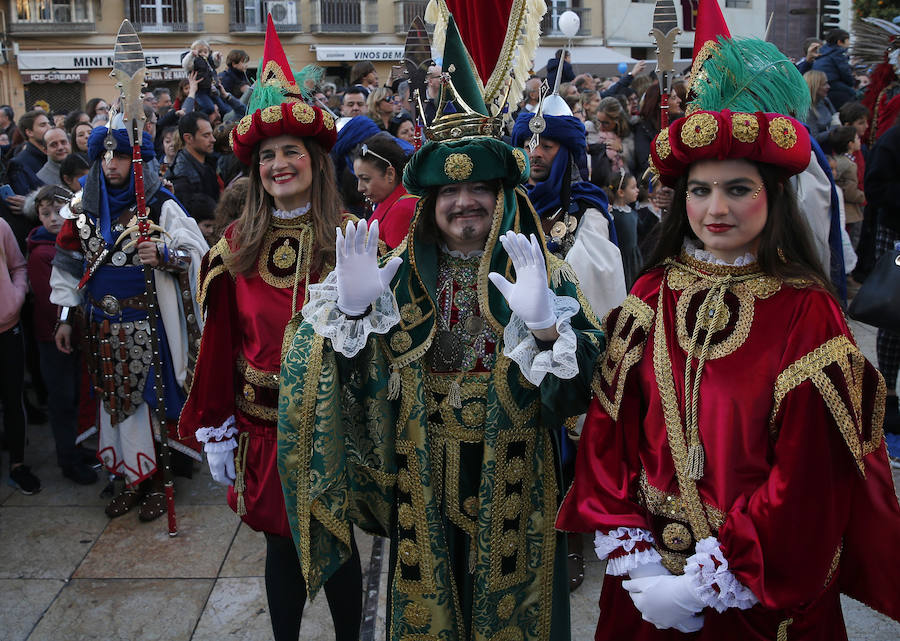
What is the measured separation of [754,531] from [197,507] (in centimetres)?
381

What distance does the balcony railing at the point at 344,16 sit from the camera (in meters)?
28.2

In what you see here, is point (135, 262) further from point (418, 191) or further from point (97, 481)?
point (418, 191)

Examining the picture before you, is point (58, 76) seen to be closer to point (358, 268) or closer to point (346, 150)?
point (346, 150)

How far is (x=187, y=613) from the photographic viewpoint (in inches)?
156

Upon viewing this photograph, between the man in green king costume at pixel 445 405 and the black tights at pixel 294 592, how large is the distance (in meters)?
0.45

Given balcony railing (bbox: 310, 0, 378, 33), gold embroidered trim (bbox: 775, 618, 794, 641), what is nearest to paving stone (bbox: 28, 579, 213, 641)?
gold embroidered trim (bbox: 775, 618, 794, 641)

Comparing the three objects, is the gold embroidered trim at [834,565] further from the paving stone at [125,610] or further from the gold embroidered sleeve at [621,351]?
the paving stone at [125,610]

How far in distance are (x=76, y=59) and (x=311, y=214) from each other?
87.0ft

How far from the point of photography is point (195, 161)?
662 cm

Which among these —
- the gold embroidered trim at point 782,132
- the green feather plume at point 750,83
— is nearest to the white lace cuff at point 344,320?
the green feather plume at point 750,83

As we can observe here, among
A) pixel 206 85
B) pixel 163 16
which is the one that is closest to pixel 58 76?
pixel 163 16

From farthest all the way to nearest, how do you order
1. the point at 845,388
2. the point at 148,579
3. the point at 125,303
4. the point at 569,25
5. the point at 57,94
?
1. the point at 57,94
2. the point at 569,25
3. the point at 125,303
4. the point at 148,579
5. the point at 845,388

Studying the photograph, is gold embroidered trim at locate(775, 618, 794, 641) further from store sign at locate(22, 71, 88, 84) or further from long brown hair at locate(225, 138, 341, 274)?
store sign at locate(22, 71, 88, 84)

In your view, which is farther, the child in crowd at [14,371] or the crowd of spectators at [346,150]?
the child in crowd at [14,371]
